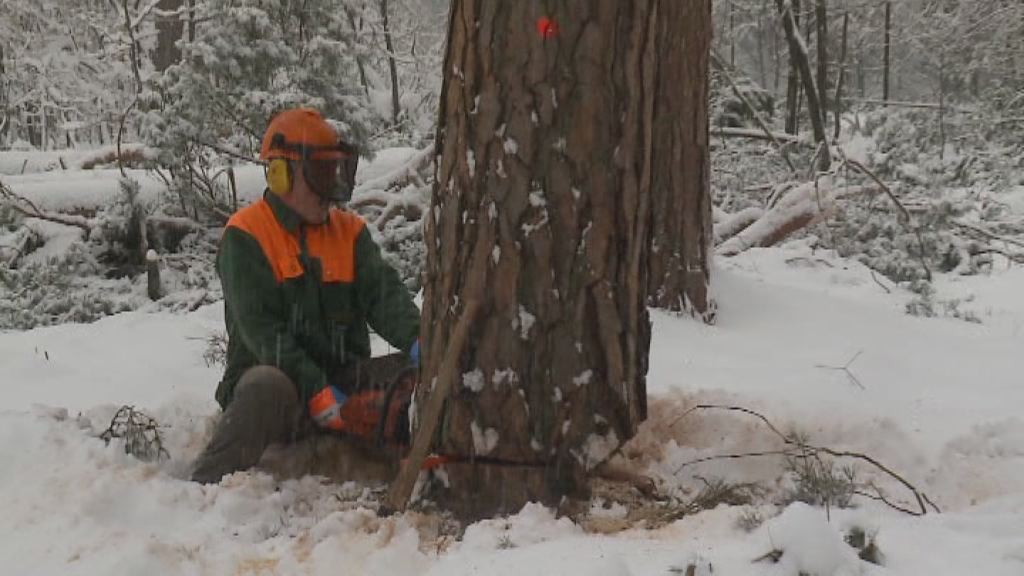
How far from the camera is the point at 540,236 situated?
98.3 inches

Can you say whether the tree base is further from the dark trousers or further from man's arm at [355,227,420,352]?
man's arm at [355,227,420,352]

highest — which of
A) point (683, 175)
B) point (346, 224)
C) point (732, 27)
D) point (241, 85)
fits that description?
point (732, 27)

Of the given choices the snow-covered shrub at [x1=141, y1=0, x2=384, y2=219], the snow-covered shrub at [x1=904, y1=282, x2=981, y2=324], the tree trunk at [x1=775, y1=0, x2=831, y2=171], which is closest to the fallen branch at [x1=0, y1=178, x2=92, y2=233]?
the snow-covered shrub at [x1=141, y1=0, x2=384, y2=219]

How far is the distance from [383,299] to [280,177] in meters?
0.65

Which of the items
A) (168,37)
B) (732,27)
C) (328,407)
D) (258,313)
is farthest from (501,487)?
(732,27)

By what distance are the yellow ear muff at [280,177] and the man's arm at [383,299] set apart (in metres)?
0.40

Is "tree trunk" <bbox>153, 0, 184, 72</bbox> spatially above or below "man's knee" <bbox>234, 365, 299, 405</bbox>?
above

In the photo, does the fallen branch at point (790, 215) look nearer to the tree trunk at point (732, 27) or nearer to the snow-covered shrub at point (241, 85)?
the tree trunk at point (732, 27)

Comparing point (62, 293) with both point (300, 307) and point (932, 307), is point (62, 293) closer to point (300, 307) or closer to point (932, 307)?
point (300, 307)

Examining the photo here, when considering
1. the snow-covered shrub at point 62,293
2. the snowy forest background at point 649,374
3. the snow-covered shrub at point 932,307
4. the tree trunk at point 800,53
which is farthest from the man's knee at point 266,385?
the tree trunk at point 800,53

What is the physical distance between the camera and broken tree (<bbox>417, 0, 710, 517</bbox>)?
2426mm

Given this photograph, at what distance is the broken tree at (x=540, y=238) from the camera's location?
2426 millimetres

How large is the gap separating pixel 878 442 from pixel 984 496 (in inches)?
13.3

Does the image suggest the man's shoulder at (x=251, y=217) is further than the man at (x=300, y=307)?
Yes
